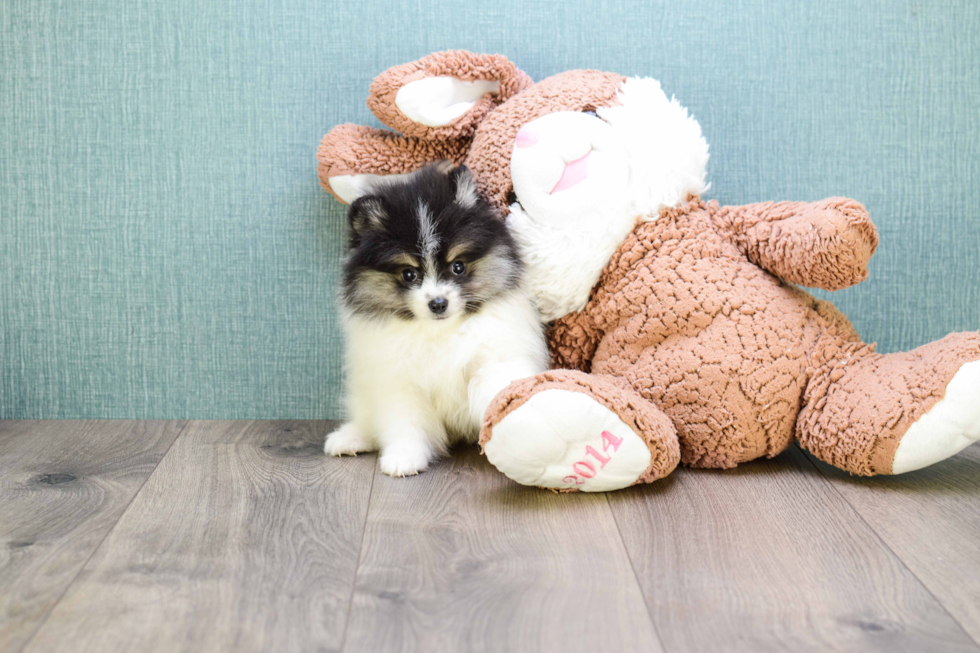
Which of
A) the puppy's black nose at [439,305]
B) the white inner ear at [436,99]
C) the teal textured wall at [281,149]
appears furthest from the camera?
the teal textured wall at [281,149]

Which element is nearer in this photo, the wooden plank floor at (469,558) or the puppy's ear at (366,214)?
the wooden plank floor at (469,558)

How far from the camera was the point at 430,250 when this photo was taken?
151 centimetres

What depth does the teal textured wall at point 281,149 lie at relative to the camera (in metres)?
1.81

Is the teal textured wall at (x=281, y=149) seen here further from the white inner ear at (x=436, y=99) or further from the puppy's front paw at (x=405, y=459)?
the puppy's front paw at (x=405, y=459)

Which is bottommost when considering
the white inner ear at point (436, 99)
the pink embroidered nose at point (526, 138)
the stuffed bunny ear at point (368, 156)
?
the stuffed bunny ear at point (368, 156)

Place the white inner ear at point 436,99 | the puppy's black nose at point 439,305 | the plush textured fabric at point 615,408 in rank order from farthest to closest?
the white inner ear at point 436,99
the puppy's black nose at point 439,305
the plush textured fabric at point 615,408

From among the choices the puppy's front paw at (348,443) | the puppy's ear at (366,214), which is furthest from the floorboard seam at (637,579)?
the puppy's ear at (366,214)

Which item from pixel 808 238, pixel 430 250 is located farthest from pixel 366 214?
pixel 808 238

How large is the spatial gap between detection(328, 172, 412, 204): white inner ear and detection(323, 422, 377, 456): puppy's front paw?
51cm

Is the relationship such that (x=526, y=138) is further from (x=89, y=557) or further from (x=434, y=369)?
(x=89, y=557)

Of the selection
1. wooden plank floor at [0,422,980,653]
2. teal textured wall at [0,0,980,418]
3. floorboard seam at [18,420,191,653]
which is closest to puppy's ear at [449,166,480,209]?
teal textured wall at [0,0,980,418]

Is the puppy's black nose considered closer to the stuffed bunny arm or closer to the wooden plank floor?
the wooden plank floor

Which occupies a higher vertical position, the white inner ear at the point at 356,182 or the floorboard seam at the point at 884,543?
the white inner ear at the point at 356,182

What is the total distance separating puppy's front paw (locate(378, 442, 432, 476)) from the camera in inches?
59.8
